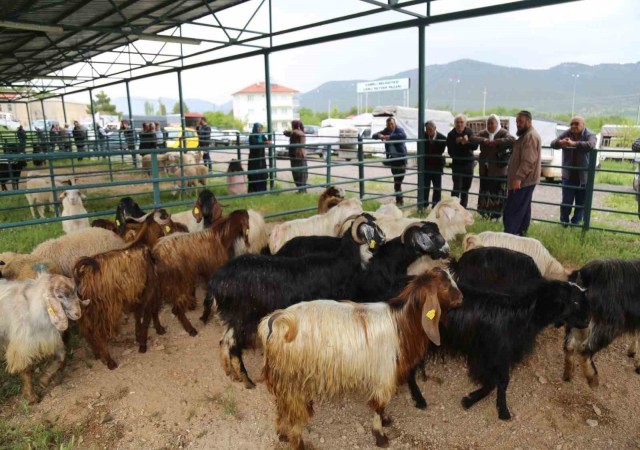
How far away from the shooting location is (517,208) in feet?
19.5

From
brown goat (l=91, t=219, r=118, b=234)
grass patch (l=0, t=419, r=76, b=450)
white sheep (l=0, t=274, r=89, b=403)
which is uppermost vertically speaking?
brown goat (l=91, t=219, r=118, b=234)

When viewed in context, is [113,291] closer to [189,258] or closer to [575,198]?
[189,258]

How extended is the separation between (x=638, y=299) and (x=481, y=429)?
1.65m

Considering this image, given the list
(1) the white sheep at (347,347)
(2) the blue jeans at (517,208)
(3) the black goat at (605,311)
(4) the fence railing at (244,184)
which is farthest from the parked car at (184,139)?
(3) the black goat at (605,311)

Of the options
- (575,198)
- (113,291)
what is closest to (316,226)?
(113,291)

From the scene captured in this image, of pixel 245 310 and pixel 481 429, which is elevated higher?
pixel 245 310

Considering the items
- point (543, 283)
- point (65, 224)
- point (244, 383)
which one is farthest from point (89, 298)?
point (543, 283)

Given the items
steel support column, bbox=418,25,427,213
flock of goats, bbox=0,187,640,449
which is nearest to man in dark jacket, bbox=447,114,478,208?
steel support column, bbox=418,25,427,213

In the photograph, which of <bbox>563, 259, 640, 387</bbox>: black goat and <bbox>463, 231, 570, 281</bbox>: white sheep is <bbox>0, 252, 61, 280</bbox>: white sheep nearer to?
<bbox>463, 231, 570, 281</bbox>: white sheep

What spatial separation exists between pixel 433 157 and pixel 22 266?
6807 millimetres

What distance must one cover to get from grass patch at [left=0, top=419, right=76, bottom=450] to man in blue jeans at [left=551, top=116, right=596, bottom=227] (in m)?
6.71

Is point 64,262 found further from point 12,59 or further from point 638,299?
point 12,59

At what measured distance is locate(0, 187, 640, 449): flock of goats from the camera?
280 cm

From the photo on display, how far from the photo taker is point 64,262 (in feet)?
14.7
